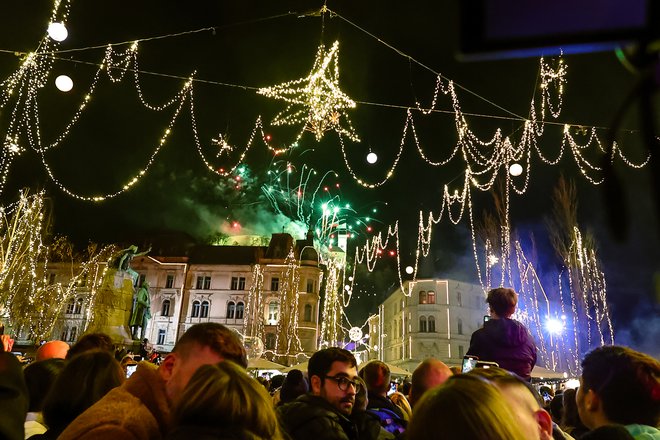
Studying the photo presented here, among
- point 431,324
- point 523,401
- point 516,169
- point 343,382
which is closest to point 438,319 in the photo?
point 431,324

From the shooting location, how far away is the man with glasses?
9.91 ft

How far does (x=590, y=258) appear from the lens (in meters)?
33.2

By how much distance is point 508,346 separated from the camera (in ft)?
14.7

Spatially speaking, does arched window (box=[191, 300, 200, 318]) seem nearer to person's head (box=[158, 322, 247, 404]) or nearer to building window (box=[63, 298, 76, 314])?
building window (box=[63, 298, 76, 314])

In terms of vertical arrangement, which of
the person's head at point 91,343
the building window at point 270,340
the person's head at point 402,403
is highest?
the building window at point 270,340

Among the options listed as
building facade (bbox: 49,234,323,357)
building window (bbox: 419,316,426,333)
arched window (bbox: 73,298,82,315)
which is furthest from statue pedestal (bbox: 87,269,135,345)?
building window (bbox: 419,316,426,333)

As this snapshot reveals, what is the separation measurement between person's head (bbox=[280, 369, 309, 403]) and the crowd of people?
1257 millimetres

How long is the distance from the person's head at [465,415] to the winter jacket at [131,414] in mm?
1116

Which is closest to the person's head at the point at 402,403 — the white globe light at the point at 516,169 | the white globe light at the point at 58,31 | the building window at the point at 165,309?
the white globe light at the point at 58,31

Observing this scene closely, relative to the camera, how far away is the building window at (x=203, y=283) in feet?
174

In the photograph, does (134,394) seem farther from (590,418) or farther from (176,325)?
(176,325)

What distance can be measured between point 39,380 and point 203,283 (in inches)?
2022

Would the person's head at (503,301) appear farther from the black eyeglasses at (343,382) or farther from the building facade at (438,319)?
the building facade at (438,319)

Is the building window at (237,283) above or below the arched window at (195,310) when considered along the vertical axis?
above
